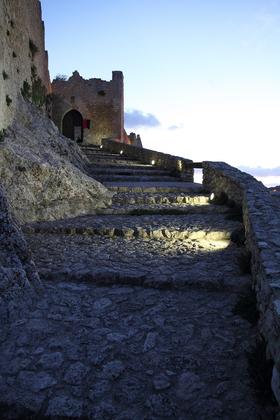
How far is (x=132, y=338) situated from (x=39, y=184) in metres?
5.62

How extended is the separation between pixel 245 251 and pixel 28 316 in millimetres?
3274

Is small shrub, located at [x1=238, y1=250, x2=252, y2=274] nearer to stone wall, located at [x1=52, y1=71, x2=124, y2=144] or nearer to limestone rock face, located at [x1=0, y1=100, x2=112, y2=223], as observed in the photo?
limestone rock face, located at [x1=0, y1=100, x2=112, y2=223]

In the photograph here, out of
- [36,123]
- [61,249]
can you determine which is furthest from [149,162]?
[61,249]

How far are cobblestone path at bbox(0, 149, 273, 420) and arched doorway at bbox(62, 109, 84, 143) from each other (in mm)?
26282

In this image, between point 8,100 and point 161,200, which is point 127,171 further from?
point 8,100

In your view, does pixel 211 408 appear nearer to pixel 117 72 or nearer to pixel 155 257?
pixel 155 257

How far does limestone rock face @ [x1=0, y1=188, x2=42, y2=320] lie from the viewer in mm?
3652

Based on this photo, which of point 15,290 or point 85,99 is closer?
point 15,290

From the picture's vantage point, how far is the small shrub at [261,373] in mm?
2498

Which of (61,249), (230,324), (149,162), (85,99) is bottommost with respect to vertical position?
(230,324)

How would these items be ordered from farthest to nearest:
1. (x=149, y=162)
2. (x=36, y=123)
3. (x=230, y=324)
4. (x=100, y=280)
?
1. (x=149, y=162)
2. (x=36, y=123)
3. (x=100, y=280)
4. (x=230, y=324)

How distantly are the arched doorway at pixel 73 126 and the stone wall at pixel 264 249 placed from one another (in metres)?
23.7

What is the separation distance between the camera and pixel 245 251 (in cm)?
544

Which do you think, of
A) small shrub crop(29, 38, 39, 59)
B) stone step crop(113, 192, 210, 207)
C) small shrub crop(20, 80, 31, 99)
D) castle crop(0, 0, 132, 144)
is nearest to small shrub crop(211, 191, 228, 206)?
stone step crop(113, 192, 210, 207)
